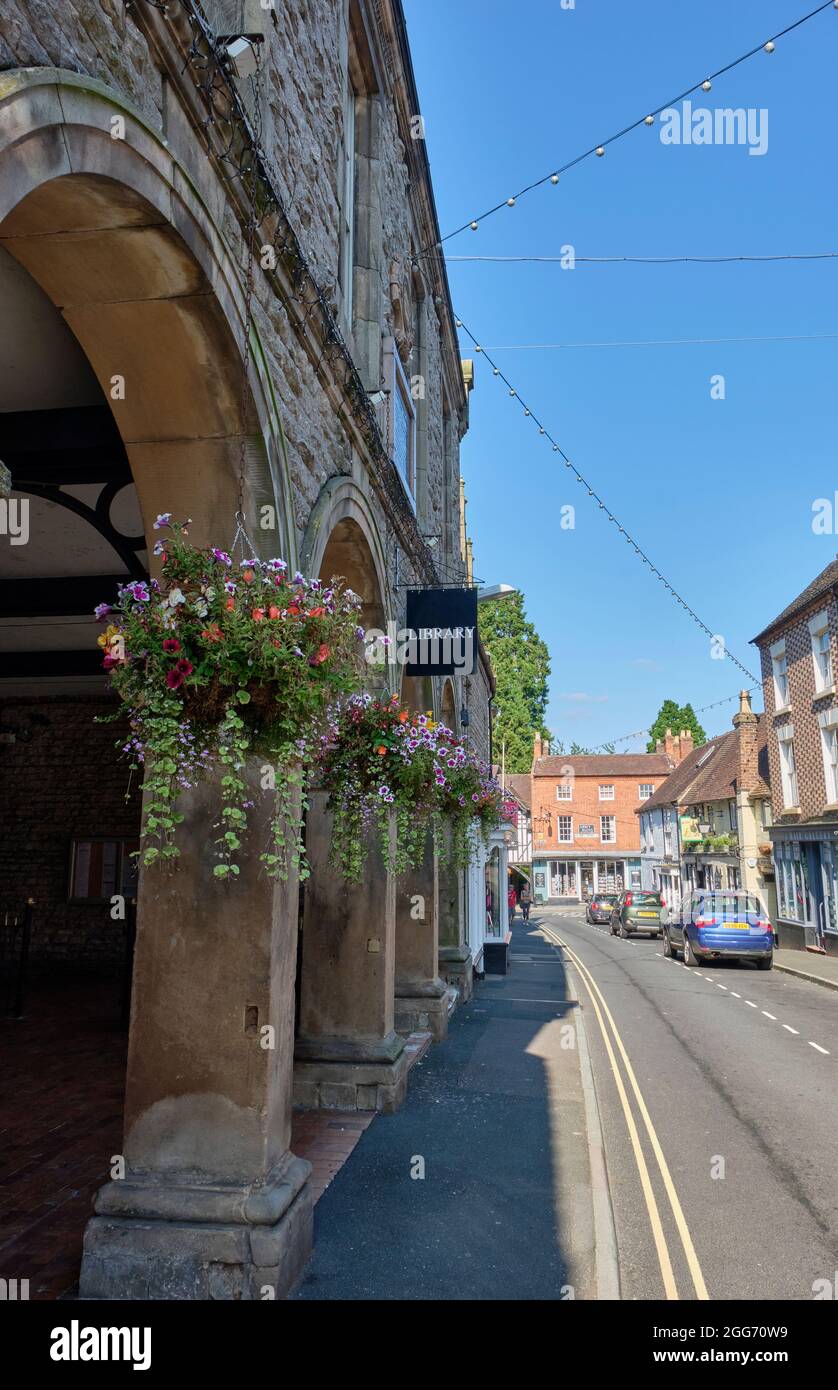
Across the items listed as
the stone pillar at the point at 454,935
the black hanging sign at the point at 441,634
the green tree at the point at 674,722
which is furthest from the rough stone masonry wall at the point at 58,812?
the green tree at the point at 674,722

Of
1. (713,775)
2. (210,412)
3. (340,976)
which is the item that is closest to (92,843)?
(340,976)

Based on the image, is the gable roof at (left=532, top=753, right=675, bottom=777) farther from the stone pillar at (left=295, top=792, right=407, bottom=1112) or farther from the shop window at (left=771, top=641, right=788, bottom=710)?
the stone pillar at (left=295, top=792, right=407, bottom=1112)

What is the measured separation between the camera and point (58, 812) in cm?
1376

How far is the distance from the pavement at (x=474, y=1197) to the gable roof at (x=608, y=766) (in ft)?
156

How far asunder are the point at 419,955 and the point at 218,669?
8353 millimetres

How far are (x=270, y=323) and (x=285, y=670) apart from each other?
8.97 ft

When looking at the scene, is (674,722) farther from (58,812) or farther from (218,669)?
(218,669)

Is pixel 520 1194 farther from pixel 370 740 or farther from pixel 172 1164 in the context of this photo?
pixel 370 740

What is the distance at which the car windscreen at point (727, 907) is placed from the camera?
66.8 ft

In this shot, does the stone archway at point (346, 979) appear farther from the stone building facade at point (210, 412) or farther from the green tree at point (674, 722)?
the green tree at point (674, 722)

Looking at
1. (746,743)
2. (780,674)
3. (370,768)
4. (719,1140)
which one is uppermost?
(780,674)
